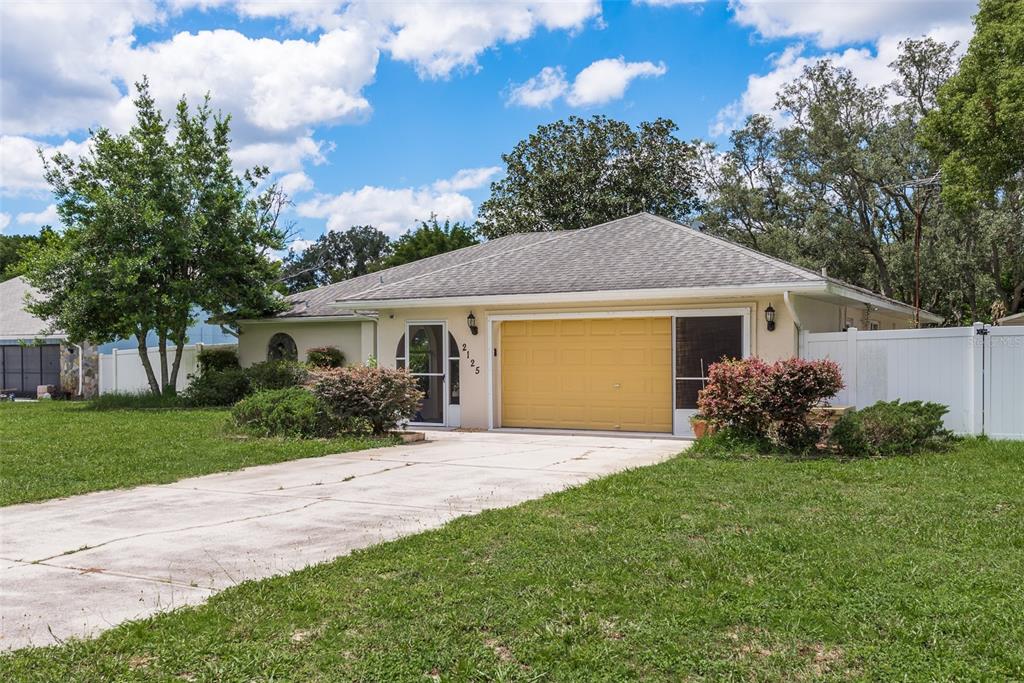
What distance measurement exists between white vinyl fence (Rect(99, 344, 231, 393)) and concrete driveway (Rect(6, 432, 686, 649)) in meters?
15.3

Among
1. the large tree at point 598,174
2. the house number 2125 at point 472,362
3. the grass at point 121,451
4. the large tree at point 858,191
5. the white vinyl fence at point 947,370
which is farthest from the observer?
the large tree at point 598,174

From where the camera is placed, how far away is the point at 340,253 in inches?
2783

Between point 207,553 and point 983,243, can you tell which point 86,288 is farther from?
point 983,243

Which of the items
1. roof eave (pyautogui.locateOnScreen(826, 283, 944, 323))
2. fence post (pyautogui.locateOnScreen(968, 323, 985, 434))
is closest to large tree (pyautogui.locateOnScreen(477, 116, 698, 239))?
roof eave (pyautogui.locateOnScreen(826, 283, 944, 323))

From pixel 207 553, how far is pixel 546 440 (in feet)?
26.7

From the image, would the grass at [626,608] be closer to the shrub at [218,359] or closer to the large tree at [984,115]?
the large tree at [984,115]

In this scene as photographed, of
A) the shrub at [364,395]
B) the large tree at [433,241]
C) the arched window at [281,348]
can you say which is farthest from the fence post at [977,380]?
the large tree at [433,241]

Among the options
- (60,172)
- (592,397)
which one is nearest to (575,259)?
(592,397)

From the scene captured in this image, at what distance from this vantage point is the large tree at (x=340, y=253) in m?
69.1

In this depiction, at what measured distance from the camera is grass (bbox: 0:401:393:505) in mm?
9219

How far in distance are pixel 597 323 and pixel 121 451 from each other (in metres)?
8.02

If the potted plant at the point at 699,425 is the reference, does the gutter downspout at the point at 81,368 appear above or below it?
above

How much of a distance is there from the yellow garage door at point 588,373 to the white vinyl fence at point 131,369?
12.6 meters

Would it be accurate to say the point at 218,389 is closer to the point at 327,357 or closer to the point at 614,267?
the point at 327,357
